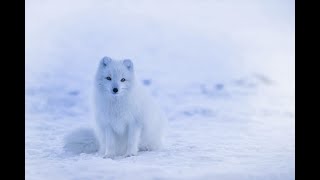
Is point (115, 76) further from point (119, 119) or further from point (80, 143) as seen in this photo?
point (80, 143)

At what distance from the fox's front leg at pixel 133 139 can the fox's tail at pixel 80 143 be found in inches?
11.2

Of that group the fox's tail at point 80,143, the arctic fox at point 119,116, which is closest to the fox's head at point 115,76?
the arctic fox at point 119,116

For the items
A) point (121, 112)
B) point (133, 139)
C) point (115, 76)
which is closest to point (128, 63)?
point (115, 76)

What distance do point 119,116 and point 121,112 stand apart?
3 centimetres

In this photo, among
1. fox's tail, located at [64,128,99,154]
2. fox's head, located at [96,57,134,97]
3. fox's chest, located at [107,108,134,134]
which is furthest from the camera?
fox's tail, located at [64,128,99,154]

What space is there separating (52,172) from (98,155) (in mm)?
400

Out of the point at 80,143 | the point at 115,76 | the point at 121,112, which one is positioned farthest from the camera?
the point at 80,143

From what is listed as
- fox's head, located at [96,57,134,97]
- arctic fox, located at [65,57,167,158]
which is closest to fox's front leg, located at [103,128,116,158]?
arctic fox, located at [65,57,167,158]

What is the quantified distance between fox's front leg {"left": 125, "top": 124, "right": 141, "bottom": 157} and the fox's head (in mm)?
280

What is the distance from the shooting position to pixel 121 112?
12.4ft

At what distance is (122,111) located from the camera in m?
3.79

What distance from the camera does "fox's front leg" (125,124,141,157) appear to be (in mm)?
3822

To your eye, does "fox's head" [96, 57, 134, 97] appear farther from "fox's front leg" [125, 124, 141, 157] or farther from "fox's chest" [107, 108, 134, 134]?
"fox's front leg" [125, 124, 141, 157]

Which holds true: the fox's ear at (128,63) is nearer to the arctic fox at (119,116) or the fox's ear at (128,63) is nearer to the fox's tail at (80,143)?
the arctic fox at (119,116)
